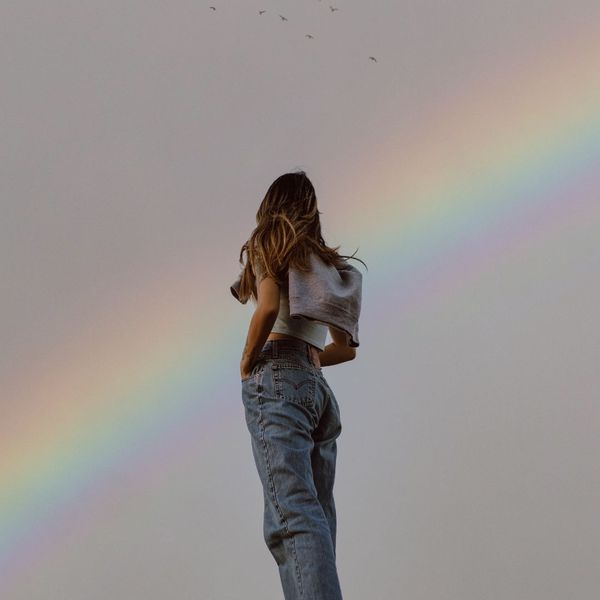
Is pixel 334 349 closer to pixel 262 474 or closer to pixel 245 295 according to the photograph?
pixel 245 295

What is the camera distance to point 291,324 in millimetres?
1638

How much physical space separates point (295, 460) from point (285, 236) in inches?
16.2

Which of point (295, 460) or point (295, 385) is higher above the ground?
point (295, 385)

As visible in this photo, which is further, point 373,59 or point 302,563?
point 373,59

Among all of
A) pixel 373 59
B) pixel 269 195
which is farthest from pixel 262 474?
pixel 373 59

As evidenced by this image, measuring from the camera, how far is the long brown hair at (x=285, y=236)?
165 centimetres

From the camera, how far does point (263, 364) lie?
5.23 ft

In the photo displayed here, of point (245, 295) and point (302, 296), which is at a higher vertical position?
point (245, 295)

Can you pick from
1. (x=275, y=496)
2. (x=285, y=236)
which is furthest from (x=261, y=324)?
(x=275, y=496)

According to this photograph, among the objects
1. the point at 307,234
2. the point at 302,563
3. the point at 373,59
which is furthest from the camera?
the point at 373,59

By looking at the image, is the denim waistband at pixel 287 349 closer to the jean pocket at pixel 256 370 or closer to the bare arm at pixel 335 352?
the jean pocket at pixel 256 370

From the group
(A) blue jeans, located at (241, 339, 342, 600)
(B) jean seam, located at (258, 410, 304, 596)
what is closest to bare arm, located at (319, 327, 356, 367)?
(A) blue jeans, located at (241, 339, 342, 600)

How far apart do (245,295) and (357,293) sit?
0.22 meters

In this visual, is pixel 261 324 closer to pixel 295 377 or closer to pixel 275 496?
pixel 295 377
